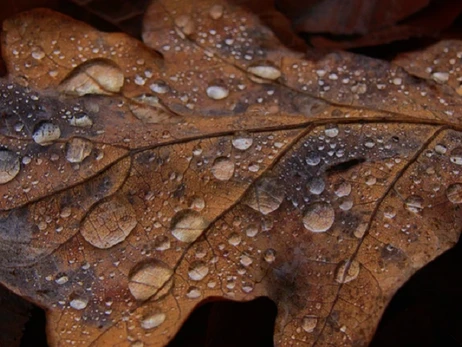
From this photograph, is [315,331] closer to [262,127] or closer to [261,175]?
[261,175]

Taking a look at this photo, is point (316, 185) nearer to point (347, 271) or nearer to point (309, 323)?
point (347, 271)

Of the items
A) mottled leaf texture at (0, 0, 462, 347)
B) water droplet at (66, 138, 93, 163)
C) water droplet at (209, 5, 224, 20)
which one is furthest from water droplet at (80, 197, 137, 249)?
water droplet at (209, 5, 224, 20)

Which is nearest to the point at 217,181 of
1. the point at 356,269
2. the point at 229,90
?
the point at 229,90

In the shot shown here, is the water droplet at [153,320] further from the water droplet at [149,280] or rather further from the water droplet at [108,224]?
the water droplet at [108,224]

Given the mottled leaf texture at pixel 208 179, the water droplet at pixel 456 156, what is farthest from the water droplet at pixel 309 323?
the water droplet at pixel 456 156

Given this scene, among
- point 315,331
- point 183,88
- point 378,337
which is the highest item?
point 183,88

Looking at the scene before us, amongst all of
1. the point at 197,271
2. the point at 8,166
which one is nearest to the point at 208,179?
the point at 197,271
